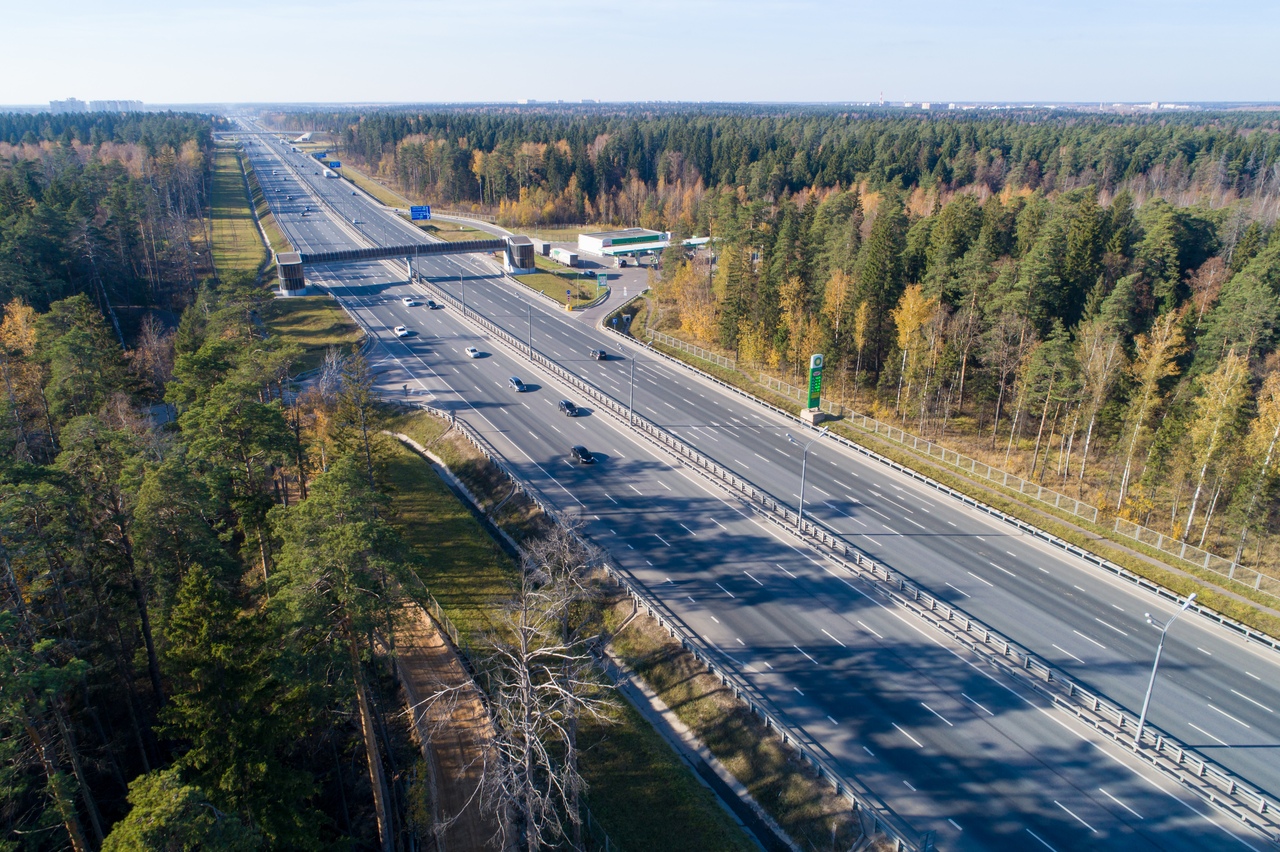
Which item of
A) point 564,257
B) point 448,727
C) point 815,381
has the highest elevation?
point 564,257

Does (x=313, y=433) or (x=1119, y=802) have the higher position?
(x=313, y=433)

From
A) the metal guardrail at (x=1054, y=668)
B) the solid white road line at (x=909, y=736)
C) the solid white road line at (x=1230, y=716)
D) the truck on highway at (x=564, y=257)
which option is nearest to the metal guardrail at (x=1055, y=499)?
the metal guardrail at (x=1054, y=668)

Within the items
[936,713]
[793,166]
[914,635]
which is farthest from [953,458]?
[793,166]

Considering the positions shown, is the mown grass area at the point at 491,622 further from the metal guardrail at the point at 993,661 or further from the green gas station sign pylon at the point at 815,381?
the green gas station sign pylon at the point at 815,381

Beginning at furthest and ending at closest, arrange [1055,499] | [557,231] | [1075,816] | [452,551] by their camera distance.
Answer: [557,231] < [1055,499] < [452,551] < [1075,816]

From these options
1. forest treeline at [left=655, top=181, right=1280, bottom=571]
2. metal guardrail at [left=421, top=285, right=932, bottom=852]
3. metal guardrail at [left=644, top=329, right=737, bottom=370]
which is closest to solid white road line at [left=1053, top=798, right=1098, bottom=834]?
metal guardrail at [left=421, top=285, right=932, bottom=852]

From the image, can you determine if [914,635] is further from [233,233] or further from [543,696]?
[233,233]
